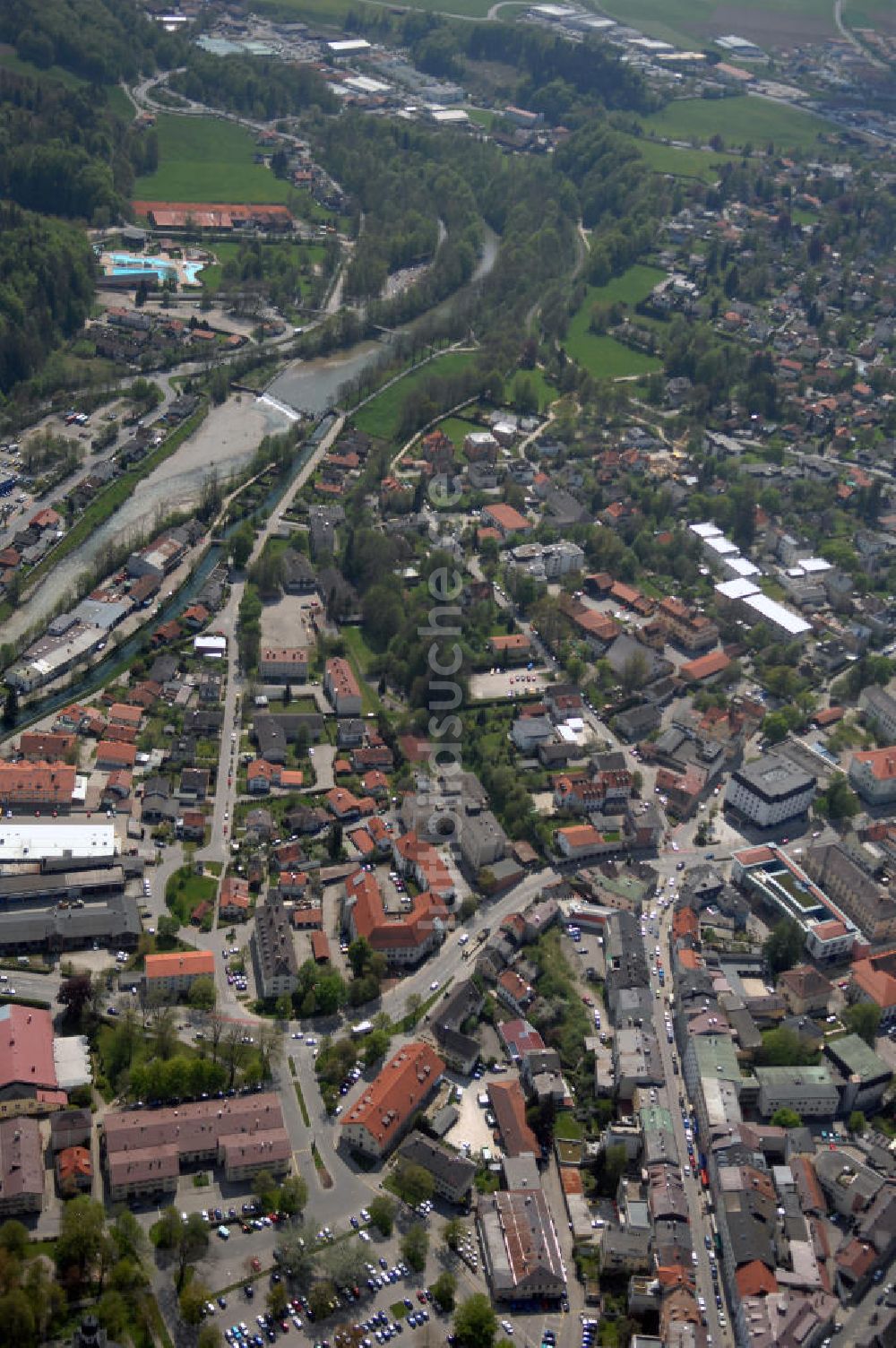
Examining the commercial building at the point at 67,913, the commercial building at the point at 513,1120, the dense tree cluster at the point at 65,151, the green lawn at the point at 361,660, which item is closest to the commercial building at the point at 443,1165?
the commercial building at the point at 513,1120

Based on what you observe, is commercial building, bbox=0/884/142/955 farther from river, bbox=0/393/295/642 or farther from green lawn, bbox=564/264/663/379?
green lawn, bbox=564/264/663/379

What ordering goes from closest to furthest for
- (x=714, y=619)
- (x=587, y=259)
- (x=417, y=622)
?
1. (x=417, y=622)
2. (x=714, y=619)
3. (x=587, y=259)

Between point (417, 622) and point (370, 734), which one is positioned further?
point (417, 622)

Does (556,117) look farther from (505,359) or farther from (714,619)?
(714,619)

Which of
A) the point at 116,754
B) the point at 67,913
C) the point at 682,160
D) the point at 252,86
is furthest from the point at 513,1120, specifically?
the point at 252,86

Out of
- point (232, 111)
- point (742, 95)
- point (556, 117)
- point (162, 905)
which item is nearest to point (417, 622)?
point (162, 905)

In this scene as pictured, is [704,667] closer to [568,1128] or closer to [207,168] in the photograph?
[568,1128]
